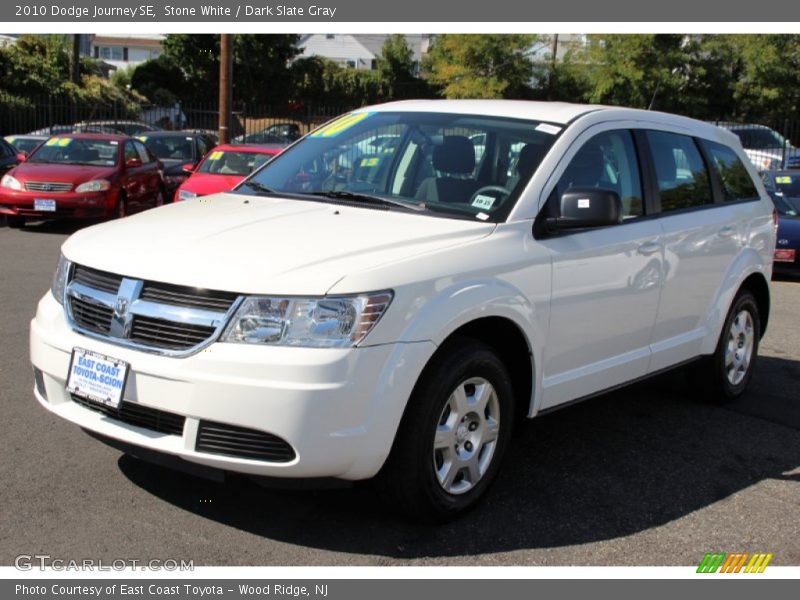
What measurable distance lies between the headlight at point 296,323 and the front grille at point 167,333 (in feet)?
0.40

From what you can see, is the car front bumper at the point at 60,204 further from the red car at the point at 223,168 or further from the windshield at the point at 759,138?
the windshield at the point at 759,138

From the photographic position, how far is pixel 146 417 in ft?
12.6

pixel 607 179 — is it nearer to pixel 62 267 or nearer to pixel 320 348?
pixel 320 348

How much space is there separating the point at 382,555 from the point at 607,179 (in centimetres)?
241

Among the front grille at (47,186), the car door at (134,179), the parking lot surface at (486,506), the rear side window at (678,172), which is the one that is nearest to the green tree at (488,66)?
the car door at (134,179)

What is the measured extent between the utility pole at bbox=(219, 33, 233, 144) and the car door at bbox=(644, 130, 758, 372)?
12981mm

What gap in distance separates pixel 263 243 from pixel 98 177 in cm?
1144

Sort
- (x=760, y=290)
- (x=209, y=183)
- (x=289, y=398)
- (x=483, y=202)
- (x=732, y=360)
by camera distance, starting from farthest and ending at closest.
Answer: (x=209, y=183), (x=760, y=290), (x=732, y=360), (x=483, y=202), (x=289, y=398)

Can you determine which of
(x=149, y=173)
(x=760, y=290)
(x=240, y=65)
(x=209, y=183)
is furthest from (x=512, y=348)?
(x=240, y=65)

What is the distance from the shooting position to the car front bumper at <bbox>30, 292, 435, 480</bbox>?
140 inches

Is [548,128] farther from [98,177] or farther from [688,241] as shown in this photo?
[98,177]

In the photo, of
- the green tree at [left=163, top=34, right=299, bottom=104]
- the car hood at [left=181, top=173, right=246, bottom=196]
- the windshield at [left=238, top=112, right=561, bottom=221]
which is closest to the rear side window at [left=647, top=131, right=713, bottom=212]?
the windshield at [left=238, top=112, right=561, bottom=221]

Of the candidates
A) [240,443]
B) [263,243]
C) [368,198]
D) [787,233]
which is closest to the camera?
[240,443]

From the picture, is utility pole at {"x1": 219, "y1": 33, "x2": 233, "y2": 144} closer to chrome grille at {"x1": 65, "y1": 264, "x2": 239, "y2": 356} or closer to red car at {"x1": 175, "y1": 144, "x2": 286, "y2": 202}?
red car at {"x1": 175, "y1": 144, "x2": 286, "y2": 202}
